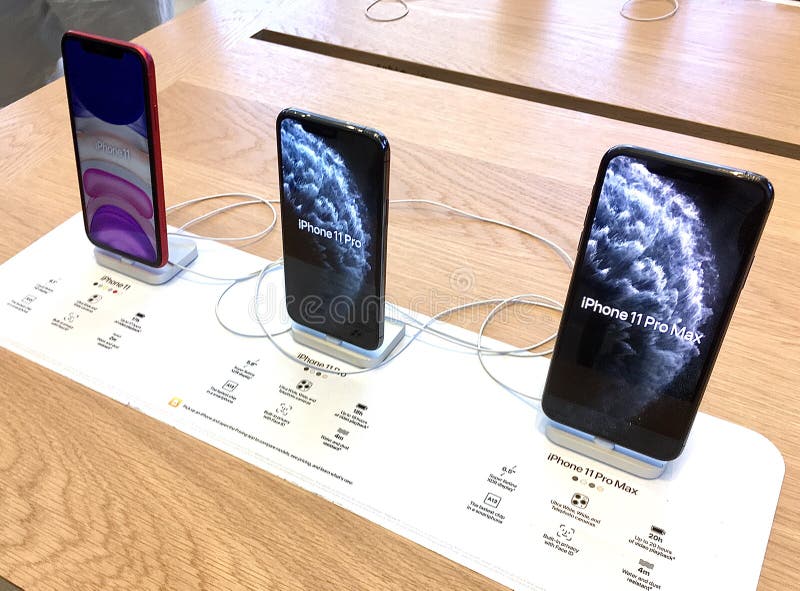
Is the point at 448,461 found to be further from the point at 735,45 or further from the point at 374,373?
the point at 735,45

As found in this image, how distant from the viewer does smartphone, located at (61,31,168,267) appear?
64cm

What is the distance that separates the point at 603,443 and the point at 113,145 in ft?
1.70

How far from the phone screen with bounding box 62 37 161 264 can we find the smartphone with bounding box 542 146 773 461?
0.40m

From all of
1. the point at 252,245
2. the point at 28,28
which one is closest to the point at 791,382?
the point at 252,245

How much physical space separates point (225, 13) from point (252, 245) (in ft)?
2.12

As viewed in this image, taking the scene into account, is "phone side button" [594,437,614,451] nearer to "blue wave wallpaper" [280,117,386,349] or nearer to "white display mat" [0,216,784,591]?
"white display mat" [0,216,784,591]

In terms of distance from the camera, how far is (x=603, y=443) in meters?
0.59

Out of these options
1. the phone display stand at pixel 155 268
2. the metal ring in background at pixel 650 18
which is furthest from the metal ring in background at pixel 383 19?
the phone display stand at pixel 155 268

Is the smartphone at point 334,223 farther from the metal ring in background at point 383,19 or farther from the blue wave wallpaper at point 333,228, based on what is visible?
the metal ring in background at point 383,19

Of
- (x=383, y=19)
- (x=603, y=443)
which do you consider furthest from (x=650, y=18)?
(x=603, y=443)

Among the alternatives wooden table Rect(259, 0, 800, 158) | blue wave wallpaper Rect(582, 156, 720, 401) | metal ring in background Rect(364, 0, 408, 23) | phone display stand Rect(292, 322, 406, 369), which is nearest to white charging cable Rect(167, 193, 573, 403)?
phone display stand Rect(292, 322, 406, 369)

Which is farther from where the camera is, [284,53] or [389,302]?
[284,53]

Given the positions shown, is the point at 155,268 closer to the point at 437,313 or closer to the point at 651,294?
the point at 437,313

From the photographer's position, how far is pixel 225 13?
4.10 ft
